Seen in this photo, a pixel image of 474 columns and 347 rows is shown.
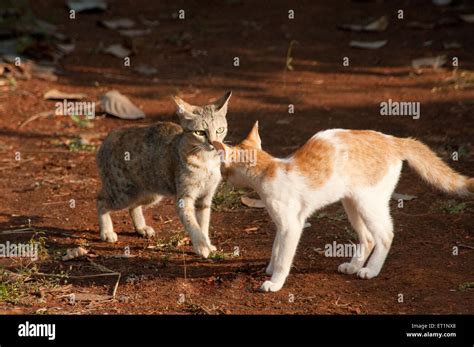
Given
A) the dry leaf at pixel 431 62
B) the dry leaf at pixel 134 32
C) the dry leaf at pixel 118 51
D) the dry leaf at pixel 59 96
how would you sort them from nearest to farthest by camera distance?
the dry leaf at pixel 59 96, the dry leaf at pixel 431 62, the dry leaf at pixel 118 51, the dry leaf at pixel 134 32

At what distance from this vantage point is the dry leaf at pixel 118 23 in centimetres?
1532

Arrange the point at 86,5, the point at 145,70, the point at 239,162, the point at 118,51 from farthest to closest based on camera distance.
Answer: the point at 86,5 → the point at 118,51 → the point at 145,70 → the point at 239,162

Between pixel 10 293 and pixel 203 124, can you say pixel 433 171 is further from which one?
pixel 10 293

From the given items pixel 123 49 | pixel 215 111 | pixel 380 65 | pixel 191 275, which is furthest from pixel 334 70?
pixel 191 275

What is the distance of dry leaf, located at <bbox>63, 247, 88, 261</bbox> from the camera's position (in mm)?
7003

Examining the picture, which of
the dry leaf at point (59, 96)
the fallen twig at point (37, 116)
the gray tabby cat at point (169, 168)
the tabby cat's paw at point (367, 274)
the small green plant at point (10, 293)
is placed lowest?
the small green plant at point (10, 293)

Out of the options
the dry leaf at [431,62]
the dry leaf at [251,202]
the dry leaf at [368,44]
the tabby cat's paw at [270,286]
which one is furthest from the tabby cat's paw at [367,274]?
the dry leaf at [368,44]

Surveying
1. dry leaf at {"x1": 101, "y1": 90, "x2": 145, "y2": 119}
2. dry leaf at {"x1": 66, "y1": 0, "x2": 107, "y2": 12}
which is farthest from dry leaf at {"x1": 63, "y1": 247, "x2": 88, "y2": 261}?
dry leaf at {"x1": 66, "y1": 0, "x2": 107, "y2": 12}

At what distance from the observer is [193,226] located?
684 cm

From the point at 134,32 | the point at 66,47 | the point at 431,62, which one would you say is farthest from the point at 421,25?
the point at 66,47

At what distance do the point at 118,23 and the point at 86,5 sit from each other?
1090mm

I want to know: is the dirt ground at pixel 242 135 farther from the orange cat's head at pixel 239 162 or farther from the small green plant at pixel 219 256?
the orange cat's head at pixel 239 162

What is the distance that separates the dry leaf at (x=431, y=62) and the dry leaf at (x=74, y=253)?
741 cm

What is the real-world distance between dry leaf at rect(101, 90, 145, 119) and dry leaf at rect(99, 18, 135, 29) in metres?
3.92
